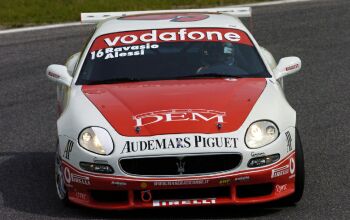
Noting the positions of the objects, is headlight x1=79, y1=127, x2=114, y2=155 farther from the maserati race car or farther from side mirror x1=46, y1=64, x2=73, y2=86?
side mirror x1=46, y1=64, x2=73, y2=86

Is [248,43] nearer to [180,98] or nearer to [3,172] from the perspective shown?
[180,98]

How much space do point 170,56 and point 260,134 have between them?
1.64 meters

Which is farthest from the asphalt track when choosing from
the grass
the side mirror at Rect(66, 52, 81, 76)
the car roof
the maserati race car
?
the car roof

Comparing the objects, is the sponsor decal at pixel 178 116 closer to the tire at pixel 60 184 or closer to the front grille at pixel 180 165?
the front grille at pixel 180 165

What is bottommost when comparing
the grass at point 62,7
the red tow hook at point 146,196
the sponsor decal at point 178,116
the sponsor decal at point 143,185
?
the grass at point 62,7

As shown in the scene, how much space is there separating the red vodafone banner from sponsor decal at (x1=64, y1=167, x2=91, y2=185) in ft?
5.92

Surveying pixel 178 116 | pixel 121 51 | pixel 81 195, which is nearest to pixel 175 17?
pixel 121 51

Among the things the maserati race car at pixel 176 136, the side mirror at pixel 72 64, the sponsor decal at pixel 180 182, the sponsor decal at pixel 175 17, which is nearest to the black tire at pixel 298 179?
the maserati race car at pixel 176 136

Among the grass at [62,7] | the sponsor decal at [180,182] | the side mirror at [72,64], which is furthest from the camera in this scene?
the grass at [62,7]

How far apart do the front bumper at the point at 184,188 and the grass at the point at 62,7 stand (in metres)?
9.97

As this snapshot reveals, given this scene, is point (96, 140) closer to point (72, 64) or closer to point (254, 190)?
point (254, 190)

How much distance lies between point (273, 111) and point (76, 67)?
202 cm

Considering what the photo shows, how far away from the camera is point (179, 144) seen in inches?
304

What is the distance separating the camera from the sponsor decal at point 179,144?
7703mm
